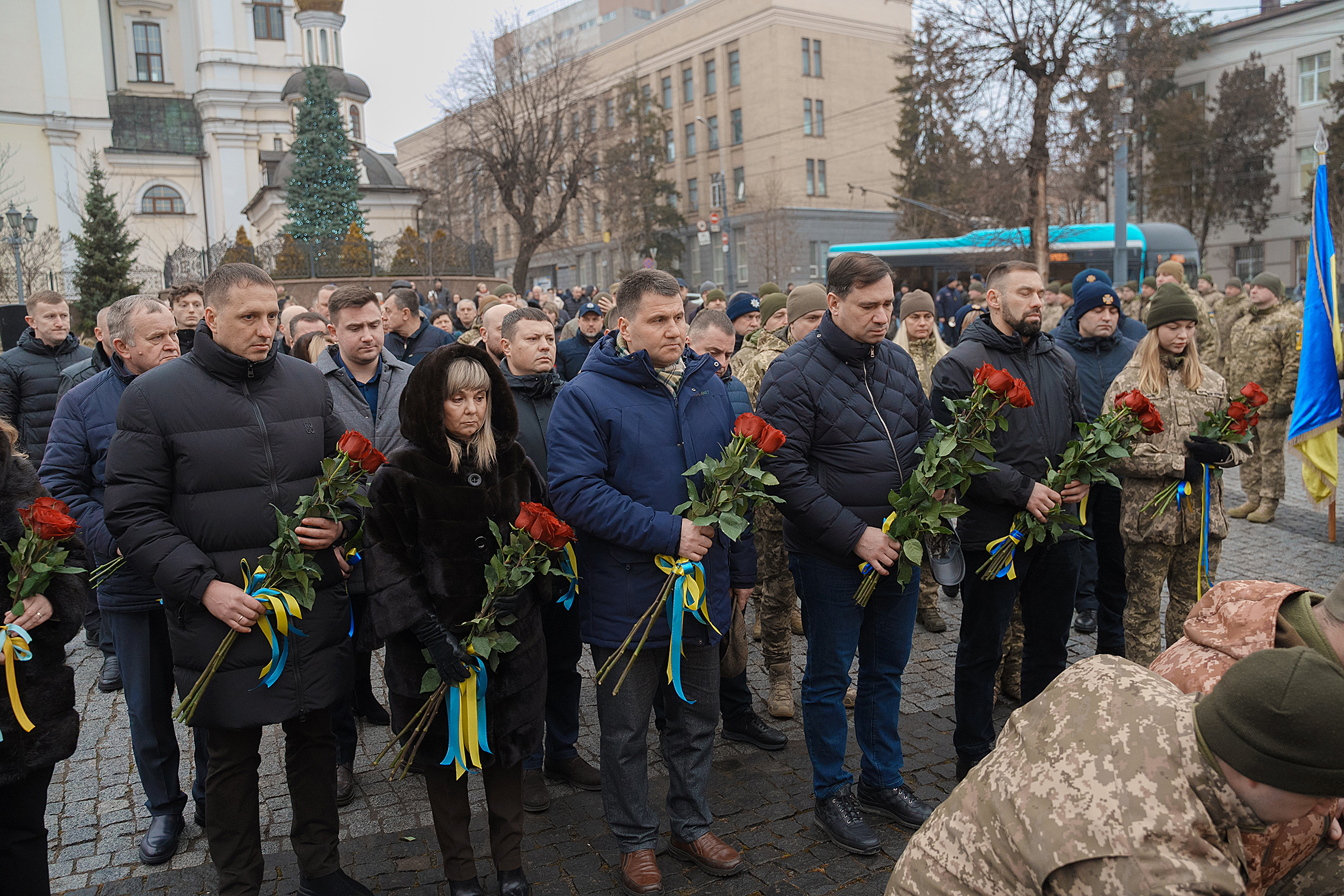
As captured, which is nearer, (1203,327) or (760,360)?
(760,360)

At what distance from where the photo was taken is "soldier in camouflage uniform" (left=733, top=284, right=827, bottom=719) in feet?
17.7

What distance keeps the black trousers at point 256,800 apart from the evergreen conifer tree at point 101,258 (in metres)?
32.7

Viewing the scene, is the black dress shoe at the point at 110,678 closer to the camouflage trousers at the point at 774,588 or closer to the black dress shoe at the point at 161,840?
the black dress shoe at the point at 161,840

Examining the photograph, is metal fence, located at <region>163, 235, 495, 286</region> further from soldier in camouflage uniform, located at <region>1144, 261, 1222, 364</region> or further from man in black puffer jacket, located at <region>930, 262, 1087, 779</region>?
man in black puffer jacket, located at <region>930, 262, 1087, 779</region>

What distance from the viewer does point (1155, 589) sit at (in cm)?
504

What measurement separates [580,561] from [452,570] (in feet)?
1.94

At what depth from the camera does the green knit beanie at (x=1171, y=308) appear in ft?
16.3

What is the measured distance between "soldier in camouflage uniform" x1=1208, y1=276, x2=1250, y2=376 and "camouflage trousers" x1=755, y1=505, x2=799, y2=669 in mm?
7864

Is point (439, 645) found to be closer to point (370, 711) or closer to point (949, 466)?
point (949, 466)

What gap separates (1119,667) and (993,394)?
204cm

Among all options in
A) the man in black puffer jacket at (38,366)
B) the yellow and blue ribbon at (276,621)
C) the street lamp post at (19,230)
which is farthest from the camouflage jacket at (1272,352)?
the street lamp post at (19,230)

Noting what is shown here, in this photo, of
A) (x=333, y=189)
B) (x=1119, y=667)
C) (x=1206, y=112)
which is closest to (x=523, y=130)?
(x=333, y=189)

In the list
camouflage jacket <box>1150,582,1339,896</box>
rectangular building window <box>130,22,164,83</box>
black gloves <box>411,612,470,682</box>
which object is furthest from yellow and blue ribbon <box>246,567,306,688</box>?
rectangular building window <box>130,22,164,83</box>

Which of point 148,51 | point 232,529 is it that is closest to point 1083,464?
point 232,529
